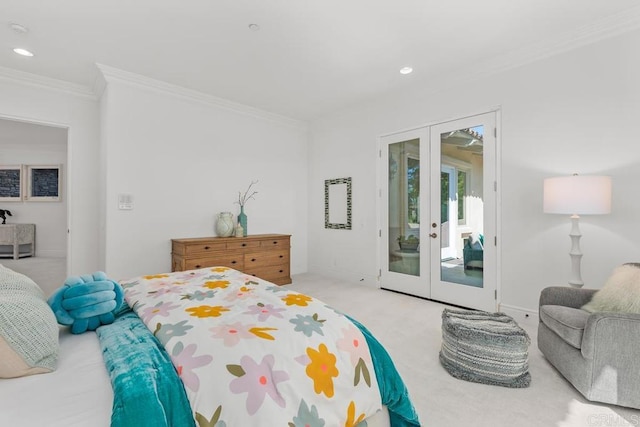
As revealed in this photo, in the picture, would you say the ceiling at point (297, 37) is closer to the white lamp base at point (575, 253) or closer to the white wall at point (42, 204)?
the white lamp base at point (575, 253)

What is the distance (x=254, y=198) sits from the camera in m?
4.74

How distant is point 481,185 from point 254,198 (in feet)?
10.3

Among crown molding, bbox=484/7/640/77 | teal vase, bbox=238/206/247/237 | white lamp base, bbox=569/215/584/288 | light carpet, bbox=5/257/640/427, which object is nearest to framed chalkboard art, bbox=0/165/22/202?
teal vase, bbox=238/206/247/237

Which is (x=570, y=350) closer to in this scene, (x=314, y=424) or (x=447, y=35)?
(x=314, y=424)

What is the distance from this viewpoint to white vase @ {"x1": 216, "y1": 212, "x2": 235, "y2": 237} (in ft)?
13.6

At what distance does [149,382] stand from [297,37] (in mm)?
2843

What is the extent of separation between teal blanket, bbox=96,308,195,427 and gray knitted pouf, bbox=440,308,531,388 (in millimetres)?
1813

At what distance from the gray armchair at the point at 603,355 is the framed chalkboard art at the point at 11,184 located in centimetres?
905

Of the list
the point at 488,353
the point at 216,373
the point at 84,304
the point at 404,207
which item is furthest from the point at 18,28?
the point at 488,353

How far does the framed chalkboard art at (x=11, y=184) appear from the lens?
6258 millimetres

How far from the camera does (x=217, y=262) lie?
382cm

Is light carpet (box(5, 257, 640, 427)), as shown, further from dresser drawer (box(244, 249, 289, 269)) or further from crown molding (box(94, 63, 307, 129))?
crown molding (box(94, 63, 307, 129))

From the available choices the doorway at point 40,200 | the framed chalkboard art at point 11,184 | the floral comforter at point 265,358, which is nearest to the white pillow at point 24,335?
the floral comforter at point 265,358

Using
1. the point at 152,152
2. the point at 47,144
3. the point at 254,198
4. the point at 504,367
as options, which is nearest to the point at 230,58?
the point at 152,152
